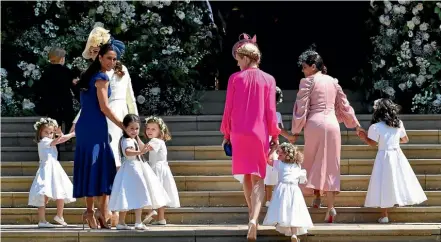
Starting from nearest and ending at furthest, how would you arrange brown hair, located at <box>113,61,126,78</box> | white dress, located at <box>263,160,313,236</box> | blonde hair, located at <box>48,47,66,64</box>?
white dress, located at <box>263,160,313,236</box> → brown hair, located at <box>113,61,126,78</box> → blonde hair, located at <box>48,47,66,64</box>

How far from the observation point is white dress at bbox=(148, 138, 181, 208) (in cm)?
1205

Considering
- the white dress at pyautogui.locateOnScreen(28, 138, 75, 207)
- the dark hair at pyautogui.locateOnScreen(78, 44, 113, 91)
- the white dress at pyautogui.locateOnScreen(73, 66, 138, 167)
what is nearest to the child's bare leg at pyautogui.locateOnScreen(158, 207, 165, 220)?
the white dress at pyautogui.locateOnScreen(73, 66, 138, 167)

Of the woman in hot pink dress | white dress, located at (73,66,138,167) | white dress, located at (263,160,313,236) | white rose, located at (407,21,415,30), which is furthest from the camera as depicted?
white rose, located at (407,21,415,30)

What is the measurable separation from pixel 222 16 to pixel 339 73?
7.42ft

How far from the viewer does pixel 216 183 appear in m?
13.0

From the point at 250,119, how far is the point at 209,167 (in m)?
2.44

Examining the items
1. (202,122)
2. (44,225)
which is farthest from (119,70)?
(202,122)

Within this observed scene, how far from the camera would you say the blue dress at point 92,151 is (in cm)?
1120

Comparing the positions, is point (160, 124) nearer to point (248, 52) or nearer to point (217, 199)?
point (217, 199)

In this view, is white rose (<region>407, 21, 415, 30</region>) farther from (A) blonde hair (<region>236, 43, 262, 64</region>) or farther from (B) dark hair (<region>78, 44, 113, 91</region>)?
(B) dark hair (<region>78, 44, 113, 91</region>)

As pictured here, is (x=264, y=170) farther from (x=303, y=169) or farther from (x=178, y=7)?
(x=178, y=7)

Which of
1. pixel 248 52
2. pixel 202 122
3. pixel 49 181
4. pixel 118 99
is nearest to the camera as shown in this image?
pixel 248 52

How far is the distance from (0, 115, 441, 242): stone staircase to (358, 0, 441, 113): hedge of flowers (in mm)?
1142

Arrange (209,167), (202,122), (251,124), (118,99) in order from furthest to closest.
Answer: (202,122)
(209,167)
(118,99)
(251,124)
